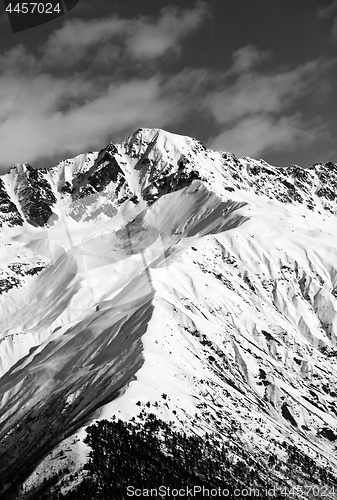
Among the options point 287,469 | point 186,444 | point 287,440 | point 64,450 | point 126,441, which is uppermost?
point 287,440

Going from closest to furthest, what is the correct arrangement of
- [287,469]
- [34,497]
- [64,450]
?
[34,497] < [64,450] < [287,469]

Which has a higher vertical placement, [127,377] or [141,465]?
[127,377]

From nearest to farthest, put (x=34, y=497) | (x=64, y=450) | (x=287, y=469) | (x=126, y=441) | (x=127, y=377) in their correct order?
(x=34, y=497) < (x=64, y=450) < (x=126, y=441) < (x=287, y=469) < (x=127, y=377)

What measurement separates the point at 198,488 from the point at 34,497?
35.8m

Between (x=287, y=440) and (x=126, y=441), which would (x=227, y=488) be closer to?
(x=126, y=441)

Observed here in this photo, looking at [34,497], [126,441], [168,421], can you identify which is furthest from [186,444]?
[34,497]

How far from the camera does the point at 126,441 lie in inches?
5955

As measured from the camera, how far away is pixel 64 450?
462ft

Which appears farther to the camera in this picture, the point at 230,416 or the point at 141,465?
the point at 230,416

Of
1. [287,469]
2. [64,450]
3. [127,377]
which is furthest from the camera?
[127,377]

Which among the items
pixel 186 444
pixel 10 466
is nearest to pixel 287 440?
pixel 186 444

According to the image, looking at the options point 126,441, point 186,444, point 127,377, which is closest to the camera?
point 126,441

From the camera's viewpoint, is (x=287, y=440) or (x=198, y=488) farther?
(x=287, y=440)

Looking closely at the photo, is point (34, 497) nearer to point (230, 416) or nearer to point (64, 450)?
point (64, 450)
